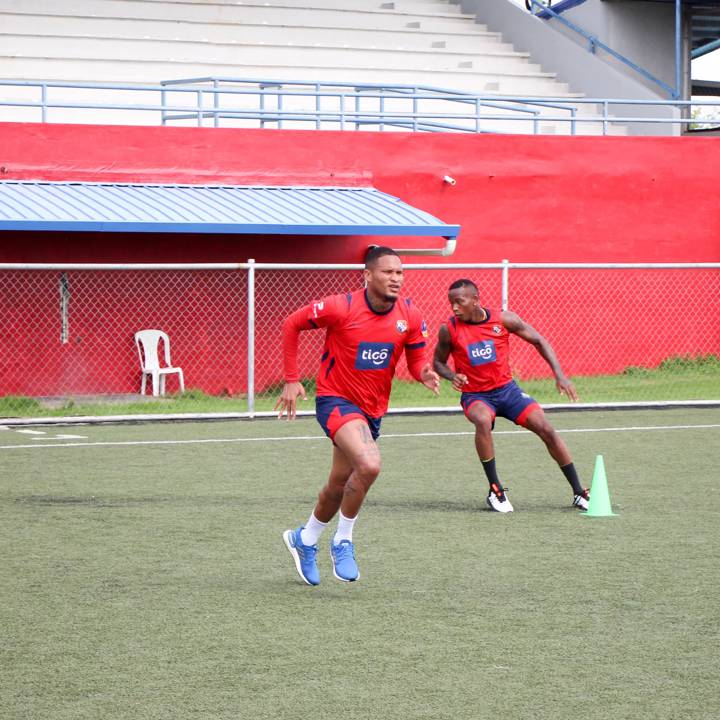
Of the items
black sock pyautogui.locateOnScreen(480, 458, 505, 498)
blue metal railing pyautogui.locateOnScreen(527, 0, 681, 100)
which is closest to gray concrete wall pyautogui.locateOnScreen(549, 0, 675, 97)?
blue metal railing pyautogui.locateOnScreen(527, 0, 681, 100)

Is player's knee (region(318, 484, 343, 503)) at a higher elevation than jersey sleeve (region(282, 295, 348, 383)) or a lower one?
lower

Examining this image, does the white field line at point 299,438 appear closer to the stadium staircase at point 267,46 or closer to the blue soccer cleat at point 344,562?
the blue soccer cleat at point 344,562

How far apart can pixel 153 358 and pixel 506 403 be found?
8665 mm

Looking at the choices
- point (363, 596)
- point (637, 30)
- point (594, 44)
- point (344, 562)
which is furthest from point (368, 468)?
point (637, 30)

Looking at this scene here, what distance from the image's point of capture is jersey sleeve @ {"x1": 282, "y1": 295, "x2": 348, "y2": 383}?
8.16 m

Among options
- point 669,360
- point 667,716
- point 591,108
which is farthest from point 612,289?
point 667,716

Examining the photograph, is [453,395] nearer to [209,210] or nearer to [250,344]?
[250,344]

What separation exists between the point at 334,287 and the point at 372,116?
2.52m

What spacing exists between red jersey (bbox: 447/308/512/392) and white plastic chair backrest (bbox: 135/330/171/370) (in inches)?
329

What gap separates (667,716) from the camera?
5684 mm

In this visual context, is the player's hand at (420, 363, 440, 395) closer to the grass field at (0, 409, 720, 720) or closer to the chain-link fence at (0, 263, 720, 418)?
the grass field at (0, 409, 720, 720)

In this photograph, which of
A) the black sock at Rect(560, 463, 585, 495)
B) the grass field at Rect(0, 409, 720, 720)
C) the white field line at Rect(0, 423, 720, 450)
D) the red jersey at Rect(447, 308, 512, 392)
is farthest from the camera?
the white field line at Rect(0, 423, 720, 450)

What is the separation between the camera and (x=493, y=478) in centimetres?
1075

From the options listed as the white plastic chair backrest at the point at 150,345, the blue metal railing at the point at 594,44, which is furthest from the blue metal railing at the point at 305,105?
the white plastic chair backrest at the point at 150,345
